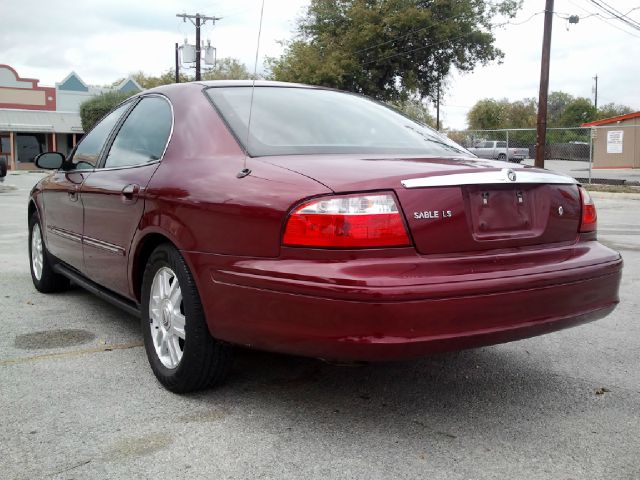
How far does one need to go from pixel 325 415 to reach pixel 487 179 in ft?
4.25

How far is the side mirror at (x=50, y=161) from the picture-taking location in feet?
17.0

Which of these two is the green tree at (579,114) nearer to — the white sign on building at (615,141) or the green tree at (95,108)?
the white sign on building at (615,141)

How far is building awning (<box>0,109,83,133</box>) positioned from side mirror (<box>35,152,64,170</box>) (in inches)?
1695

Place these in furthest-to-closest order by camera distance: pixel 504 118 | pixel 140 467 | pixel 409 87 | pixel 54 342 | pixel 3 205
A: pixel 504 118, pixel 409 87, pixel 3 205, pixel 54 342, pixel 140 467

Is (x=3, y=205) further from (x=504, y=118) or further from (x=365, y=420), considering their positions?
(x=504, y=118)

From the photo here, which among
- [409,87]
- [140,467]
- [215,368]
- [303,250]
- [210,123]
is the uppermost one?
[409,87]

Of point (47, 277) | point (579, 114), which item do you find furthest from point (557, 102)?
point (47, 277)

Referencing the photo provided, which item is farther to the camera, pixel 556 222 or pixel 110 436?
pixel 556 222

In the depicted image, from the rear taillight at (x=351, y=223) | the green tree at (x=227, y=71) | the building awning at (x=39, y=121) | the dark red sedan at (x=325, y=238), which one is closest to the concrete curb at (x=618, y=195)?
the dark red sedan at (x=325, y=238)

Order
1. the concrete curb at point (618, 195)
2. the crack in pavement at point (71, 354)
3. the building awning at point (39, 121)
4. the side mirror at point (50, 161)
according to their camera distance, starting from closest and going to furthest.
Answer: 1. the crack in pavement at point (71, 354)
2. the side mirror at point (50, 161)
3. the concrete curb at point (618, 195)
4. the building awning at point (39, 121)

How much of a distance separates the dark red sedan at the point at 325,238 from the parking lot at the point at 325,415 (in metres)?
0.33

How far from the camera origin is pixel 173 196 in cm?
320

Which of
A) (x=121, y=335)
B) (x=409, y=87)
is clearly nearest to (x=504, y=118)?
(x=409, y=87)

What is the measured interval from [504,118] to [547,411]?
259 feet
